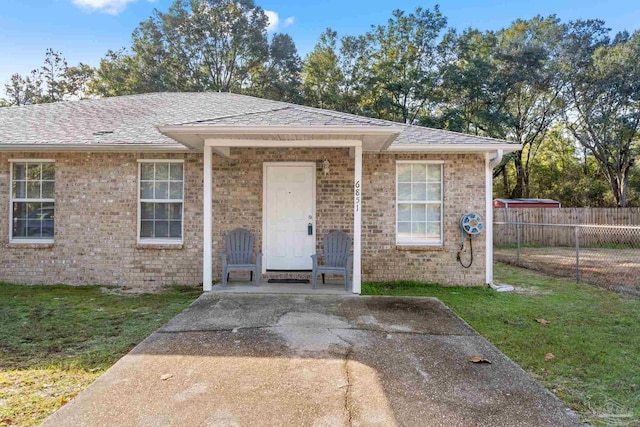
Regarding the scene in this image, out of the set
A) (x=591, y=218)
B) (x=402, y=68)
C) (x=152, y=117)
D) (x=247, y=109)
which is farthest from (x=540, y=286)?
(x=402, y=68)

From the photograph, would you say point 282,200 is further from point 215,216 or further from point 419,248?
point 419,248

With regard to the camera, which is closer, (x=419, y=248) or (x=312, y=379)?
(x=312, y=379)

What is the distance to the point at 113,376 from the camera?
131 inches

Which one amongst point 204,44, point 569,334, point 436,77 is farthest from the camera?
point 204,44

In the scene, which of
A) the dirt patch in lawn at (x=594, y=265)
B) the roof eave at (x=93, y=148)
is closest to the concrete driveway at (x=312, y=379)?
the roof eave at (x=93, y=148)

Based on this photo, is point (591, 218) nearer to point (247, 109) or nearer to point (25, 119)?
point (247, 109)

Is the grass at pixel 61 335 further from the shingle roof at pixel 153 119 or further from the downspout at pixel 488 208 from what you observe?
the downspout at pixel 488 208

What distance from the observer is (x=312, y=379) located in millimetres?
3260

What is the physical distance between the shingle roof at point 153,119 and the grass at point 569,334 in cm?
300

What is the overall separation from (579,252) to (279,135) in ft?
44.5

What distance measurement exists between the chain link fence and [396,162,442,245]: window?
3.12 m

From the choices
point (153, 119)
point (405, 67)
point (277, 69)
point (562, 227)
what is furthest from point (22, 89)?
point (562, 227)

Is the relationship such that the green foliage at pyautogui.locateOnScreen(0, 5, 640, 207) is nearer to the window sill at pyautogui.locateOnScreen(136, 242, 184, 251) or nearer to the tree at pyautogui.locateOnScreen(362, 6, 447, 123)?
the tree at pyautogui.locateOnScreen(362, 6, 447, 123)

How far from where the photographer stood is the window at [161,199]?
25.4 ft
